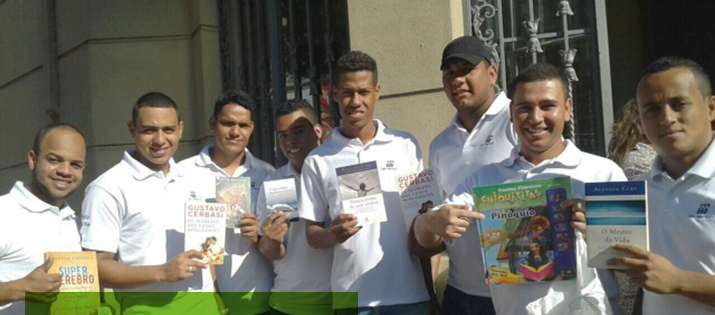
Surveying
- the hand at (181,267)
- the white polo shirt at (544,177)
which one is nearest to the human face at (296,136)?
the hand at (181,267)

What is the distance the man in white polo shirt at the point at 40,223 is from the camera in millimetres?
3807

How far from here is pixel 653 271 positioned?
9.86 feet

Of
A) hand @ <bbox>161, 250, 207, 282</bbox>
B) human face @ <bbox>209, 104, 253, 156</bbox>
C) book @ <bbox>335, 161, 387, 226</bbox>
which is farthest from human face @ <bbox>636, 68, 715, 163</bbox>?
human face @ <bbox>209, 104, 253, 156</bbox>

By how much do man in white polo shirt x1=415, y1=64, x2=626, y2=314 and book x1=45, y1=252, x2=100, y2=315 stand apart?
1644 mm

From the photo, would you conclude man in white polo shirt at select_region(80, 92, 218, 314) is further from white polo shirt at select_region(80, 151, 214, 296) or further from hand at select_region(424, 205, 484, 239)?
hand at select_region(424, 205, 484, 239)

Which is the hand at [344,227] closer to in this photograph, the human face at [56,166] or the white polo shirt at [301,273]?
the white polo shirt at [301,273]

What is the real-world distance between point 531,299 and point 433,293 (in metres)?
0.97

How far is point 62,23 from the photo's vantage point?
9.52 meters

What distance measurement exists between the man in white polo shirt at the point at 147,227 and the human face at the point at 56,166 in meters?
0.15

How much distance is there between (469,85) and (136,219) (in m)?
1.89

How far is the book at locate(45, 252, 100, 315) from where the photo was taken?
3.93 metres

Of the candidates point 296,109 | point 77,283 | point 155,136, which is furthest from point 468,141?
point 77,283

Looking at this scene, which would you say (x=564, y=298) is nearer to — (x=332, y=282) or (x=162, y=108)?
(x=332, y=282)

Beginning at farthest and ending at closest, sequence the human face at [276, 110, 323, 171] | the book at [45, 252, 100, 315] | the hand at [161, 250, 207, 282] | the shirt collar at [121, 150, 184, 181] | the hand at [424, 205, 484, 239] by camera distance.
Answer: the human face at [276, 110, 323, 171]
the shirt collar at [121, 150, 184, 181]
the hand at [161, 250, 207, 282]
the book at [45, 252, 100, 315]
the hand at [424, 205, 484, 239]
